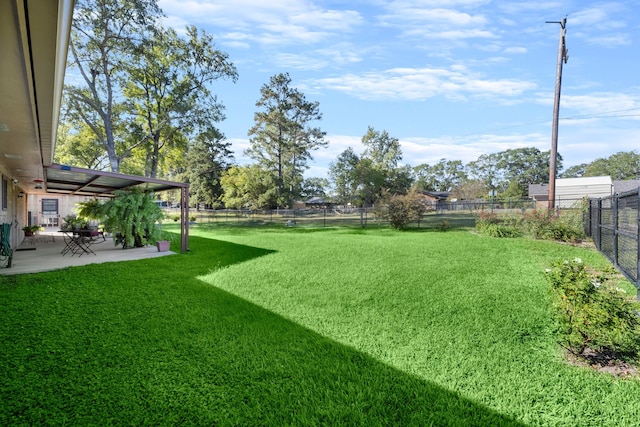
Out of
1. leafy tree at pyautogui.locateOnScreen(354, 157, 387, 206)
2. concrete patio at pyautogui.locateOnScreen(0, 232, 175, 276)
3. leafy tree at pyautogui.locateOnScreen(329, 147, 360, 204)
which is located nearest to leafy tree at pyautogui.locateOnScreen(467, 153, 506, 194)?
leafy tree at pyautogui.locateOnScreen(329, 147, 360, 204)

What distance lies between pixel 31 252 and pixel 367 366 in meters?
10.3

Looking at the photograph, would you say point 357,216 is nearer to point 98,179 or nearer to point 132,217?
point 132,217

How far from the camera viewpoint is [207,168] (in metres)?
39.0

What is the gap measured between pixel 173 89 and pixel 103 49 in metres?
3.69

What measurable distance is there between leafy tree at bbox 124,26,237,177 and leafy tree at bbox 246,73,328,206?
10170mm

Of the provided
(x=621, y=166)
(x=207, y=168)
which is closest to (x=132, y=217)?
(x=207, y=168)

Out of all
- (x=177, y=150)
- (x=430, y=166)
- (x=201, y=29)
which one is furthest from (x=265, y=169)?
(x=430, y=166)

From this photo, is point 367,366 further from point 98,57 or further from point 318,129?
point 318,129

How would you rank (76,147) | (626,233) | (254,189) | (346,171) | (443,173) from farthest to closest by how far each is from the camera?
(443,173) < (346,171) < (254,189) < (76,147) < (626,233)

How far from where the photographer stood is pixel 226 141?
139ft

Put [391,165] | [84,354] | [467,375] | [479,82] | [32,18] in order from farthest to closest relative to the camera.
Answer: [391,165]
[479,82]
[84,354]
[467,375]
[32,18]

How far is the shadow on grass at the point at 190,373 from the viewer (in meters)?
2.16

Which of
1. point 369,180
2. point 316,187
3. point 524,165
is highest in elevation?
point 524,165

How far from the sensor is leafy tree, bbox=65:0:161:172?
591 inches
